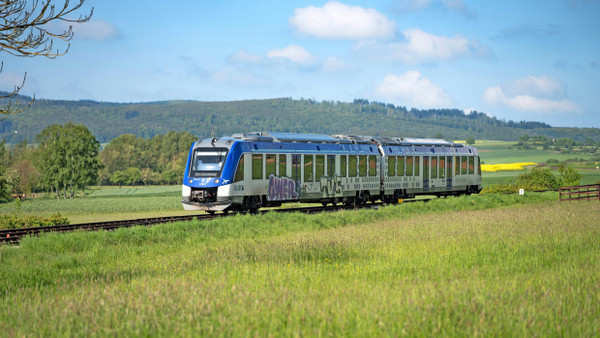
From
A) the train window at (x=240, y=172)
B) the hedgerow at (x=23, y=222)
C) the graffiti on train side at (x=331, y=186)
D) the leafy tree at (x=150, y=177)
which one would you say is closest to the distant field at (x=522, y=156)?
the leafy tree at (x=150, y=177)

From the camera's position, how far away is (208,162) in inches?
993

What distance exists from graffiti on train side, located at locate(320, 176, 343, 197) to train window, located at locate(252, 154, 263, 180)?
438 centimetres

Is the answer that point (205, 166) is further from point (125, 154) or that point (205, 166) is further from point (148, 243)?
point (125, 154)

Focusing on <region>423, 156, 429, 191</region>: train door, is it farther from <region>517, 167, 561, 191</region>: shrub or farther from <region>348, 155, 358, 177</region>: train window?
<region>517, 167, 561, 191</region>: shrub

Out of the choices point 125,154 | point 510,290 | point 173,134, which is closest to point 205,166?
point 510,290

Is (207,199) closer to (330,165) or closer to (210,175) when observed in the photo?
(210,175)

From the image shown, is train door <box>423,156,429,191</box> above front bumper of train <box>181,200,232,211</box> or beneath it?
above

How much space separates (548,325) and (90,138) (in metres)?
83.9

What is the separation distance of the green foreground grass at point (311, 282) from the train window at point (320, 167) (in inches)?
363

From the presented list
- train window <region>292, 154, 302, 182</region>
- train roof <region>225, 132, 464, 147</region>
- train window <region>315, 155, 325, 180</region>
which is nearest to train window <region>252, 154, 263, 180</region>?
train roof <region>225, 132, 464, 147</region>

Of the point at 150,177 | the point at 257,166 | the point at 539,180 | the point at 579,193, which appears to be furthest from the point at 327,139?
the point at 150,177

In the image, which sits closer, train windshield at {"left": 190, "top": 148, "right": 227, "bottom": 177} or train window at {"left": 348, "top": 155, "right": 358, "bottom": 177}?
train windshield at {"left": 190, "top": 148, "right": 227, "bottom": 177}

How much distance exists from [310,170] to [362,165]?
14.8 ft

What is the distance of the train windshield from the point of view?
24875mm
